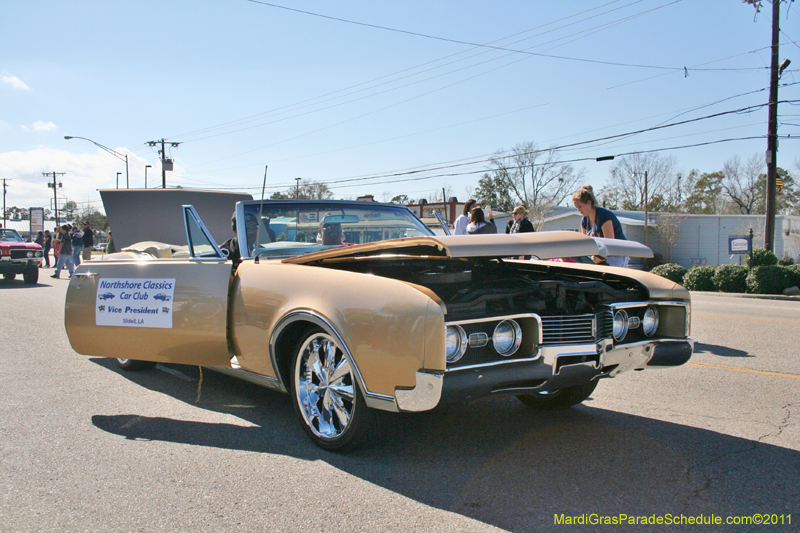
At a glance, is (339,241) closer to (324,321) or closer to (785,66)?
(324,321)

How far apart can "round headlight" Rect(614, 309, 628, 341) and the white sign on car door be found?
3047 millimetres

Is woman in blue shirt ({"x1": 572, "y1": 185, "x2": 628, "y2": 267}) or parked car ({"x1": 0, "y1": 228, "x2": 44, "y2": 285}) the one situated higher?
woman in blue shirt ({"x1": 572, "y1": 185, "x2": 628, "y2": 267})

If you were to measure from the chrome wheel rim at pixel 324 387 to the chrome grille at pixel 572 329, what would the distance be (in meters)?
1.10

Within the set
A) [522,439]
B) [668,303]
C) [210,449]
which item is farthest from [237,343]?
[668,303]

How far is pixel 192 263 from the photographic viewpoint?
433 centimetres

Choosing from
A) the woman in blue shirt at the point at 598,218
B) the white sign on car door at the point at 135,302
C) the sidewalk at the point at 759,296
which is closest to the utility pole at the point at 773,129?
the sidewalk at the point at 759,296

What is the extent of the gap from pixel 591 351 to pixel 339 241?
2.47 metres

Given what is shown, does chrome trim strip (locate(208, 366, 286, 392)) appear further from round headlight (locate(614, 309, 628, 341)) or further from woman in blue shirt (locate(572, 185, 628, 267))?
woman in blue shirt (locate(572, 185, 628, 267))

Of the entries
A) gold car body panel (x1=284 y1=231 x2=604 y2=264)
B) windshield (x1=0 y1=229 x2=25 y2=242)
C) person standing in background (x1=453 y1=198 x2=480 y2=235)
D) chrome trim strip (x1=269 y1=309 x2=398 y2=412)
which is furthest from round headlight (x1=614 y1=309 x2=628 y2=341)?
windshield (x1=0 y1=229 x2=25 y2=242)

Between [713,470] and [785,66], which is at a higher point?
[785,66]

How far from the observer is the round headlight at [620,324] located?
3621 mm

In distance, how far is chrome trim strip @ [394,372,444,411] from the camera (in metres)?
2.82

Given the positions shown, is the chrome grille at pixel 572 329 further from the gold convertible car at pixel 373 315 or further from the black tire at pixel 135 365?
the black tire at pixel 135 365

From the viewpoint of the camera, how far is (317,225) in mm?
4977
